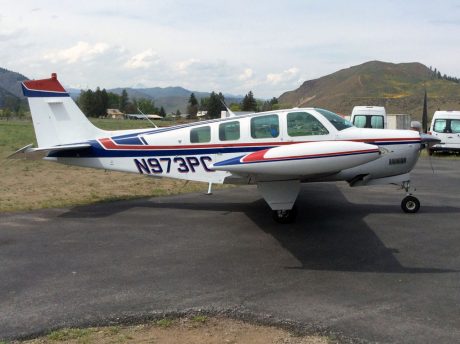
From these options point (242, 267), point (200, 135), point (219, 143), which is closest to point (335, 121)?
point (219, 143)

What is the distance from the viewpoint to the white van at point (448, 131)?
886 inches

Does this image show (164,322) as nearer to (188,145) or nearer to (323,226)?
(323,226)

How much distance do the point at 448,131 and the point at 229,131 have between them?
58.0 ft

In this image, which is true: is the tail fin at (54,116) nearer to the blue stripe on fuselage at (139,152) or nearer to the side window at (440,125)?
the blue stripe on fuselage at (139,152)

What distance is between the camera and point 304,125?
8.63 meters

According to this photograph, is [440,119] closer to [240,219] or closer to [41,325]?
[240,219]

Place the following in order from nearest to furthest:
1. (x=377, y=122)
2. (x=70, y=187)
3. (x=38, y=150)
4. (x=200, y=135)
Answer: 1. (x=200, y=135)
2. (x=38, y=150)
3. (x=70, y=187)
4. (x=377, y=122)

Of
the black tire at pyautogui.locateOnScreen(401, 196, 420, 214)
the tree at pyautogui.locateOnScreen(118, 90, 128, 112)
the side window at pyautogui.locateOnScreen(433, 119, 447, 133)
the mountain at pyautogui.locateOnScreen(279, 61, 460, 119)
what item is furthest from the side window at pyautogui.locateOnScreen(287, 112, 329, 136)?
the tree at pyautogui.locateOnScreen(118, 90, 128, 112)

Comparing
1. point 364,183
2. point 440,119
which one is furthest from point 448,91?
point 364,183

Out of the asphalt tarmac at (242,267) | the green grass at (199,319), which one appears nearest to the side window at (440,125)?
the asphalt tarmac at (242,267)

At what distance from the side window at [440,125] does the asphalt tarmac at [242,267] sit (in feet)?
46.0

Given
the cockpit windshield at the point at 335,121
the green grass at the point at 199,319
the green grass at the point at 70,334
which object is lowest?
the green grass at the point at 199,319

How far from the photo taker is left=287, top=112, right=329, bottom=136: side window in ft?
28.2

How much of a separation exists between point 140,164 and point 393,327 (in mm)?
6410
